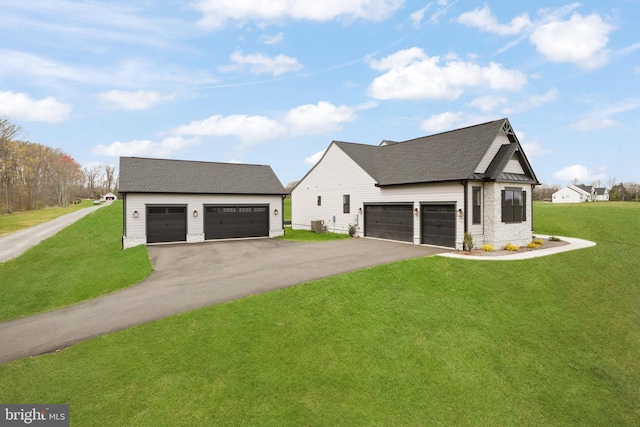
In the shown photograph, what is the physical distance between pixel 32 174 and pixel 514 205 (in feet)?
205

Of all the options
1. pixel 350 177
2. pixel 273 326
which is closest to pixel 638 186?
pixel 350 177

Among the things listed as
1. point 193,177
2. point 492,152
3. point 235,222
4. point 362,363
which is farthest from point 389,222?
point 362,363

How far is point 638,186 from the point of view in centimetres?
9612

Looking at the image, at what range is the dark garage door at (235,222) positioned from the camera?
24094 millimetres

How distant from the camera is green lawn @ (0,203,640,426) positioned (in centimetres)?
602

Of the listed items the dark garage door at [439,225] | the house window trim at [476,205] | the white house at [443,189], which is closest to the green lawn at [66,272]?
the white house at [443,189]

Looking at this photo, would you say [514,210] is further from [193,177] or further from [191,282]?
[193,177]

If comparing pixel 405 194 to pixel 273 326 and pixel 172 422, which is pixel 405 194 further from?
pixel 172 422

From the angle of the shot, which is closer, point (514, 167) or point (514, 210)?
point (514, 210)

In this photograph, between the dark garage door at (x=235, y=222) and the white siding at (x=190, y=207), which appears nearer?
the white siding at (x=190, y=207)

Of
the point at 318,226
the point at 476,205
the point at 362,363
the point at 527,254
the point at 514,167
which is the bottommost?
the point at 362,363

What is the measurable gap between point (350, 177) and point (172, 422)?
21247 millimetres

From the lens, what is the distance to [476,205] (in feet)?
58.6

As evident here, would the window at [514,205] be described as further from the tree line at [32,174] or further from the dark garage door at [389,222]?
the tree line at [32,174]
